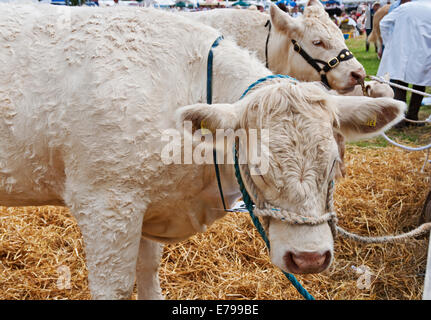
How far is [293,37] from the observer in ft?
14.0

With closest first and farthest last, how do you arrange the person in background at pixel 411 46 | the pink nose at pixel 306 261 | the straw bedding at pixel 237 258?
1. the pink nose at pixel 306 261
2. the straw bedding at pixel 237 258
3. the person in background at pixel 411 46

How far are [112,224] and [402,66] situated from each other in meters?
5.92

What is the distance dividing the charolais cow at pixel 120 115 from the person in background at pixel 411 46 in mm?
5184

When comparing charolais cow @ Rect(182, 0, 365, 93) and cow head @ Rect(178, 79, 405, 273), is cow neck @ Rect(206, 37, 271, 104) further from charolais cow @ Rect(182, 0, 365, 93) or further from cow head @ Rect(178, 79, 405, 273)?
charolais cow @ Rect(182, 0, 365, 93)

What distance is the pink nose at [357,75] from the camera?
13.9ft

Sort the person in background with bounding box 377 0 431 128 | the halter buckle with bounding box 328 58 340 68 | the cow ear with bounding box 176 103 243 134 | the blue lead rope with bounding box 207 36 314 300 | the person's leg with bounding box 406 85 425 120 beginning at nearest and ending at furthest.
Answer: the cow ear with bounding box 176 103 243 134 < the blue lead rope with bounding box 207 36 314 300 < the halter buckle with bounding box 328 58 340 68 < the person in background with bounding box 377 0 431 128 < the person's leg with bounding box 406 85 425 120

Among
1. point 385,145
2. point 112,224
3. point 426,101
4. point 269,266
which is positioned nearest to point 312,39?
point 269,266

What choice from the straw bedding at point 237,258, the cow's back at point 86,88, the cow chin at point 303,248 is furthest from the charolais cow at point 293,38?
the cow chin at point 303,248

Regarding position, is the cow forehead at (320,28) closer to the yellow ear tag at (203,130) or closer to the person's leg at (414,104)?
the yellow ear tag at (203,130)

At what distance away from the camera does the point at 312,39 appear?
4.21m

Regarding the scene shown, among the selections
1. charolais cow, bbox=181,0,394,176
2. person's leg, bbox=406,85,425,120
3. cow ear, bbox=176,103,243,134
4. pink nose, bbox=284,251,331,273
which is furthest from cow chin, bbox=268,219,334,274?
person's leg, bbox=406,85,425,120

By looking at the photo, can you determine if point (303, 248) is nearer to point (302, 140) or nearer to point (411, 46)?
point (302, 140)

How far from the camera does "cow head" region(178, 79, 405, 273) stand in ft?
4.88

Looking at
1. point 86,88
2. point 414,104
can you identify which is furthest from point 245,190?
point 414,104
